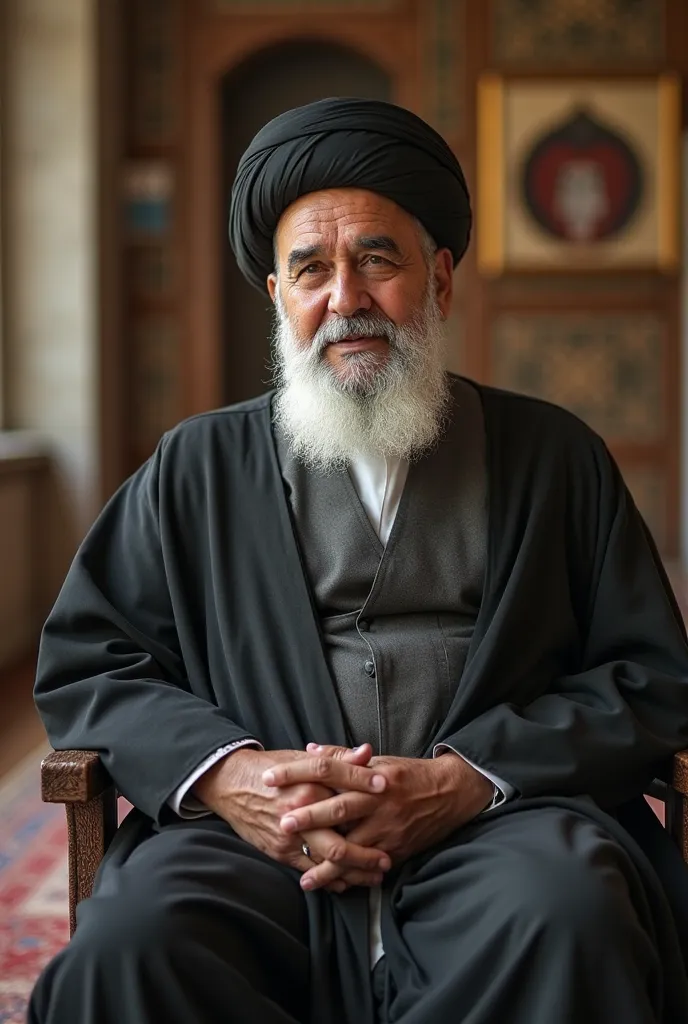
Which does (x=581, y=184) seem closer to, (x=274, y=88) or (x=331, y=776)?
(x=274, y=88)

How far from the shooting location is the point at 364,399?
204 centimetres

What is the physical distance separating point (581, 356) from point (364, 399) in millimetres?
5442

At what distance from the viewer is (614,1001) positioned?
1401mm

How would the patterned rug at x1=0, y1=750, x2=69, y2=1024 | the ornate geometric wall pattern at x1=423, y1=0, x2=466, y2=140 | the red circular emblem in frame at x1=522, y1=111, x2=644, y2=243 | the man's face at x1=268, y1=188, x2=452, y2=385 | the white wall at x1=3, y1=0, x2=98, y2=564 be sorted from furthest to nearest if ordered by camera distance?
the red circular emblem in frame at x1=522, y1=111, x2=644, y2=243, the ornate geometric wall pattern at x1=423, y1=0, x2=466, y2=140, the white wall at x1=3, y1=0, x2=98, y2=564, the patterned rug at x1=0, y1=750, x2=69, y2=1024, the man's face at x1=268, y1=188, x2=452, y2=385

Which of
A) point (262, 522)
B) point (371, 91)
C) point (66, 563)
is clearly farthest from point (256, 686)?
point (371, 91)

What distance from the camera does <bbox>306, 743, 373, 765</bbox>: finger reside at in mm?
1646

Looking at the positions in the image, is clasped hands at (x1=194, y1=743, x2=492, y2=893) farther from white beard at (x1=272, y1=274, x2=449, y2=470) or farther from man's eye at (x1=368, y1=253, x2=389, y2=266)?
man's eye at (x1=368, y1=253, x2=389, y2=266)

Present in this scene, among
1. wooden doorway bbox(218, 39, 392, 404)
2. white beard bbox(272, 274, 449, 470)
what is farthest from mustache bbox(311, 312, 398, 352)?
wooden doorway bbox(218, 39, 392, 404)

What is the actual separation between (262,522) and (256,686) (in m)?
0.28

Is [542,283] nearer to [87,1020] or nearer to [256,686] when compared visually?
[256,686]

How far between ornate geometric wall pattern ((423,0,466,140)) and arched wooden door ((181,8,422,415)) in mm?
85

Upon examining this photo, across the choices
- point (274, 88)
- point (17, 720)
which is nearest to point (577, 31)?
point (274, 88)

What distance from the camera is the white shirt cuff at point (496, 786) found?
66.9 inches

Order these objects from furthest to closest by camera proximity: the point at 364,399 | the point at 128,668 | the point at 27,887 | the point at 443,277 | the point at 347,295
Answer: the point at 27,887 → the point at 443,277 → the point at 364,399 → the point at 347,295 → the point at 128,668
